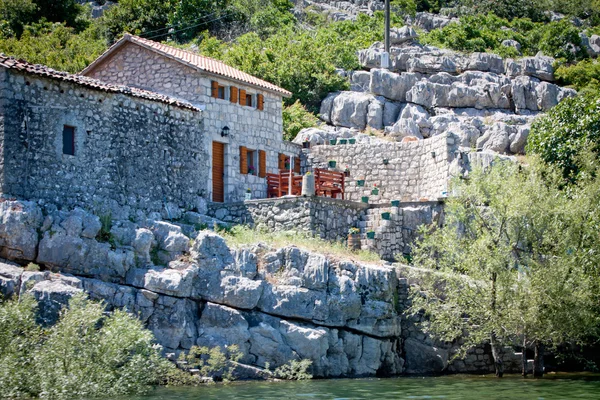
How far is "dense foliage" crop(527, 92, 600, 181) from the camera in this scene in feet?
116

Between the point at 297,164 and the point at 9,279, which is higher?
the point at 297,164

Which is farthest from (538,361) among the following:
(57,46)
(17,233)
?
(57,46)

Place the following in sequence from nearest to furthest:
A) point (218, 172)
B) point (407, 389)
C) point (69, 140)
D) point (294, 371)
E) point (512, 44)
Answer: point (407, 389) → point (294, 371) → point (69, 140) → point (218, 172) → point (512, 44)

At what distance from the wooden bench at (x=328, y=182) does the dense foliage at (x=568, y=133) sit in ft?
27.0

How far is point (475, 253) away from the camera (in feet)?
96.4

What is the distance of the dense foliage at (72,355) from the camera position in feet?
76.4

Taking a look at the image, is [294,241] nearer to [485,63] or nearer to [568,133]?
[568,133]

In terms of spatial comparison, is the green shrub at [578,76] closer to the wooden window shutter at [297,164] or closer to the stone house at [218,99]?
the wooden window shutter at [297,164]

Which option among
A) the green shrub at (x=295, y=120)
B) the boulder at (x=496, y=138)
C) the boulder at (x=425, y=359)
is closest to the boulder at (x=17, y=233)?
the boulder at (x=425, y=359)

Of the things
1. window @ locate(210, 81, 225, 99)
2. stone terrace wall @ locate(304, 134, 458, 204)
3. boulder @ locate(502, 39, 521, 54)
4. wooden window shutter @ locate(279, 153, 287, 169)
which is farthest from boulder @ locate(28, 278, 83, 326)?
boulder @ locate(502, 39, 521, 54)

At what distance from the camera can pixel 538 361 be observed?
29.9 meters

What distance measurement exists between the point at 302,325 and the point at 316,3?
49076 millimetres

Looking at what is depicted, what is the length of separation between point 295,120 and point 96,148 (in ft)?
51.5

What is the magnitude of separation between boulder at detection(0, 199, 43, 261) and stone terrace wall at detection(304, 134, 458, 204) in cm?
1547
